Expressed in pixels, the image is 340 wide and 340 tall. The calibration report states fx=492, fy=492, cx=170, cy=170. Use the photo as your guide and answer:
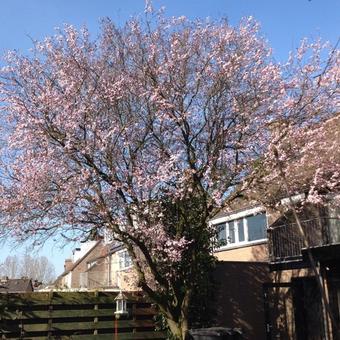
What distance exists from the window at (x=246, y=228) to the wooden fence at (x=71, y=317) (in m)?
8.08

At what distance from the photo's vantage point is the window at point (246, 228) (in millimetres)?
20531

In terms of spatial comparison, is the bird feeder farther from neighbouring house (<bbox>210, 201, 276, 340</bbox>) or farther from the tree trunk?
neighbouring house (<bbox>210, 201, 276, 340</bbox>)

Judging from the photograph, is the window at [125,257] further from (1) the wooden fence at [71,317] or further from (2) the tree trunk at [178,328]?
(2) the tree trunk at [178,328]

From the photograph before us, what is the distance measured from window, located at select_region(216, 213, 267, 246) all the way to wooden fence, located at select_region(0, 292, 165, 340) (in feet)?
26.5

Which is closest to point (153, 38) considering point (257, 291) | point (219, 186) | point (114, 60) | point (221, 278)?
point (114, 60)

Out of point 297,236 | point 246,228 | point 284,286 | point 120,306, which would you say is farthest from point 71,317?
point 246,228

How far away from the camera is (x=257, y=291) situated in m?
17.4

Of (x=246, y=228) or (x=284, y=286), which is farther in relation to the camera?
(x=246, y=228)

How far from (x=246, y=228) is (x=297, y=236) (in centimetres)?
493

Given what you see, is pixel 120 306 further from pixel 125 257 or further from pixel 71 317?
pixel 125 257

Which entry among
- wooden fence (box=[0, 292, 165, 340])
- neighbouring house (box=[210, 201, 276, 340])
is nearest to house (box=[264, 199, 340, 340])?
neighbouring house (box=[210, 201, 276, 340])

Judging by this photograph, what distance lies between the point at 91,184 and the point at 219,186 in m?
3.05

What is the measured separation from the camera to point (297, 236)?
16469mm

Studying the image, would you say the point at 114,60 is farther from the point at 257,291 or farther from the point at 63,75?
the point at 257,291
